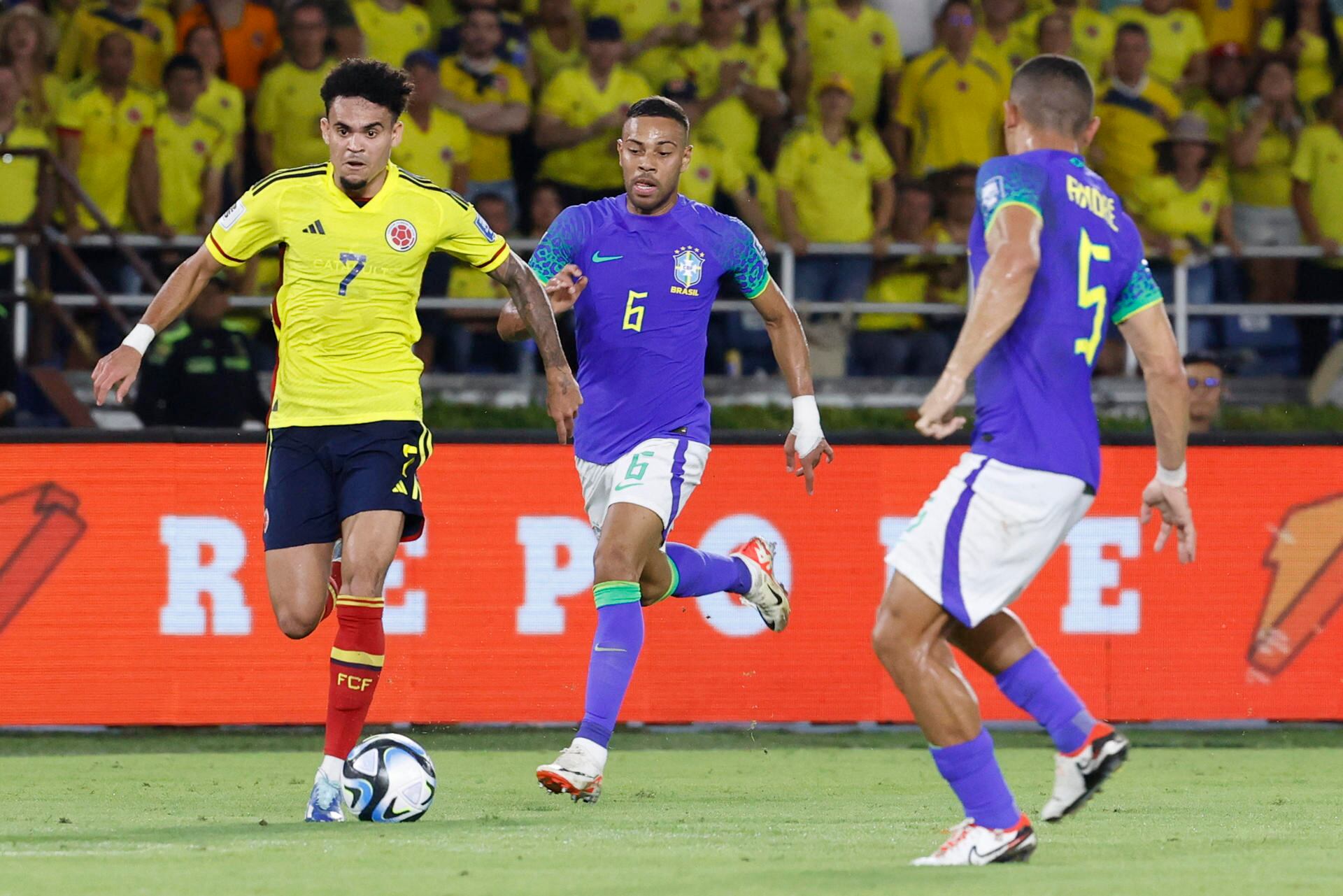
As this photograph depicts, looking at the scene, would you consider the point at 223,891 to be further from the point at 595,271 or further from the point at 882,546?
the point at 882,546

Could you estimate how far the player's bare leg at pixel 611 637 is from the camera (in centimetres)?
742

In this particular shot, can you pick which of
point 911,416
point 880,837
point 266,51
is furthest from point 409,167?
point 880,837

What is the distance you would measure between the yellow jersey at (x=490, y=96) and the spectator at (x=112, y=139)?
2.13m

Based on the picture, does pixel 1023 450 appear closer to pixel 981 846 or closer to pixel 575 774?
pixel 981 846

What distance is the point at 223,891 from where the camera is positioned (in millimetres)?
5035

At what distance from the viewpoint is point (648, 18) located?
48.5 feet

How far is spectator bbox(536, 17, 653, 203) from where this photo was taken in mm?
14102

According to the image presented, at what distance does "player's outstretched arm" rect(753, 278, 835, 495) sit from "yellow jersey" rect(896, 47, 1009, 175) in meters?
6.35

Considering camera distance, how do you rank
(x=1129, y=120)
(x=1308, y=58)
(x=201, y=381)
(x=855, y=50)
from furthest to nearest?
(x=1308, y=58)
(x=855, y=50)
(x=1129, y=120)
(x=201, y=381)

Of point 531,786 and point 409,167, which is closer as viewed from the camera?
point 531,786

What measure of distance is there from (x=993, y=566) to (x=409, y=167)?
8983 millimetres

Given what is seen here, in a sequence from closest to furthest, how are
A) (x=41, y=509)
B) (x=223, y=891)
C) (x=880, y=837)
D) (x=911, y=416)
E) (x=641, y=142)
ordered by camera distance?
1. (x=223, y=891)
2. (x=880, y=837)
3. (x=641, y=142)
4. (x=41, y=509)
5. (x=911, y=416)

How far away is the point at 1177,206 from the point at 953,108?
5.77 ft

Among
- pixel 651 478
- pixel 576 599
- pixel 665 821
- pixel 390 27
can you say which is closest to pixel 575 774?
pixel 665 821
